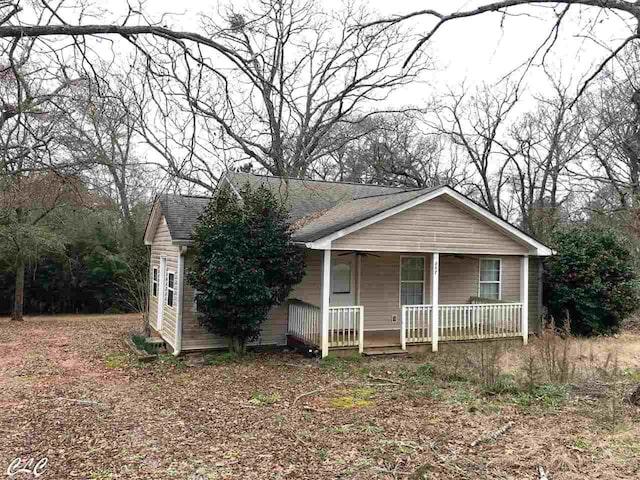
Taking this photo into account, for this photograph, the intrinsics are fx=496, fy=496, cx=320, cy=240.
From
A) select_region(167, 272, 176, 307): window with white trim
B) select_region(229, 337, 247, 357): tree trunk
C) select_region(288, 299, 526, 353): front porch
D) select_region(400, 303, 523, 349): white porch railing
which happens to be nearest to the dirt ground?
select_region(229, 337, 247, 357): tree trunk

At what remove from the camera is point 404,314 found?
37.1ft

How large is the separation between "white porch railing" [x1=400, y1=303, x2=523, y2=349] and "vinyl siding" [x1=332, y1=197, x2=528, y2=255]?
1.44m

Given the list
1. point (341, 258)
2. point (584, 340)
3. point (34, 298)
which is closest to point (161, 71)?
point (341, 258)

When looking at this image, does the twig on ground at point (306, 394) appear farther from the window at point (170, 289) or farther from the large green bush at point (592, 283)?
the large green bush at point (592, 283)

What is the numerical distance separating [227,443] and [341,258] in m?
7.62

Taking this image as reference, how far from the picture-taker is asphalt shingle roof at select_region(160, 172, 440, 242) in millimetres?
11242

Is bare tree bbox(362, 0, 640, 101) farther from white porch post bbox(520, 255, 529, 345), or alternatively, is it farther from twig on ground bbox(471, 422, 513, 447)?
white porch post bbox(520, 255, 529, 345)

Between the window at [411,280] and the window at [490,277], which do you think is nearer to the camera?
the window at [411,280]

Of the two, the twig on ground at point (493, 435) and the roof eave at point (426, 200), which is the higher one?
the roof eave at point (426, 200)

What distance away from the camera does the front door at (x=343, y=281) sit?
12.8m

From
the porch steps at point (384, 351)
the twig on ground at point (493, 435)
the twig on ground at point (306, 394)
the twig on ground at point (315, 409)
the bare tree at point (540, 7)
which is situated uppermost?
the bare tree at point (540, 7)

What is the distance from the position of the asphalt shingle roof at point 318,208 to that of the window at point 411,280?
1964mm

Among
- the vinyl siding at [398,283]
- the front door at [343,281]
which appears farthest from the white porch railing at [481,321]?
the front door at [343,281]

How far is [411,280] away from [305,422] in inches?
307
